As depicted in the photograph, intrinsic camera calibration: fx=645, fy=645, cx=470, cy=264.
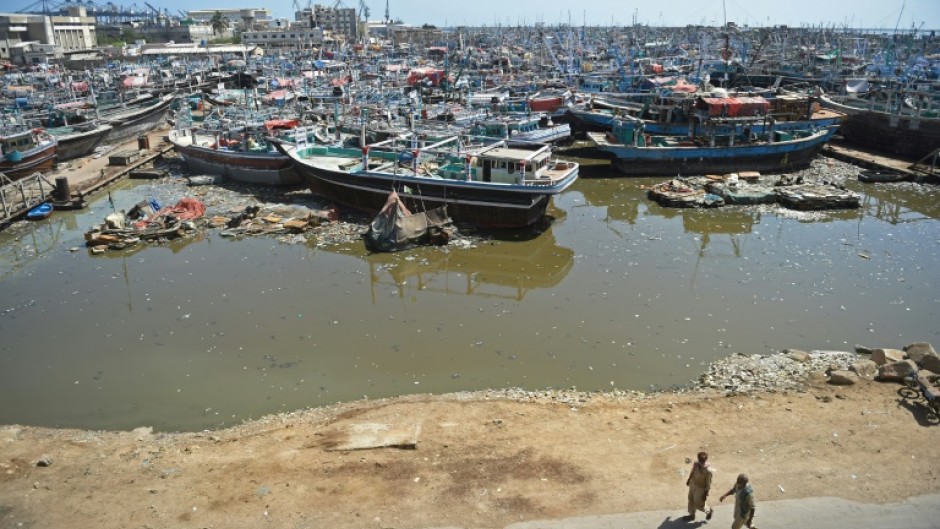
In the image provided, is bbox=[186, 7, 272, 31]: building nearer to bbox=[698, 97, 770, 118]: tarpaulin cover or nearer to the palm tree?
the palm tree

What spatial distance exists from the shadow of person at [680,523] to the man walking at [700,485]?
0.06m

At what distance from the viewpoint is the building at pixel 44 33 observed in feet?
290

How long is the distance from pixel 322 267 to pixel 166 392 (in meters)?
6.62

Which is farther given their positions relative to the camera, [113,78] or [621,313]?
[113,78]

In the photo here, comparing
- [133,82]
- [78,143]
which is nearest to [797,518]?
Answer: [78,143]

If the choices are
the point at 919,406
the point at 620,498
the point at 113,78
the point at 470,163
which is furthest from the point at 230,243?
the point at 113,78

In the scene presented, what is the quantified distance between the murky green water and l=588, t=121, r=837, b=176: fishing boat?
588 cm

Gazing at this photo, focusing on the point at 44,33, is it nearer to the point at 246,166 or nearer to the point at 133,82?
the point at 133,82

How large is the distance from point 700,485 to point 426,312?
9.27 meters

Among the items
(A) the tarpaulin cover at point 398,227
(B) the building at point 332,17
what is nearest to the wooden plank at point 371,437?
(A) the tarpaulin cover at point 398,227

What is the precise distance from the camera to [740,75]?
5172 centimetres

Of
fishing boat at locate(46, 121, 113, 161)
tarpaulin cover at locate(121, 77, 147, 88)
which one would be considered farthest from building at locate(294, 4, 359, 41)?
fishing boat at locate(46, 121, 113, 161)

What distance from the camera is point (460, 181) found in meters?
20.8

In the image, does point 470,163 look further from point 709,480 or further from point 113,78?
point 113,78
